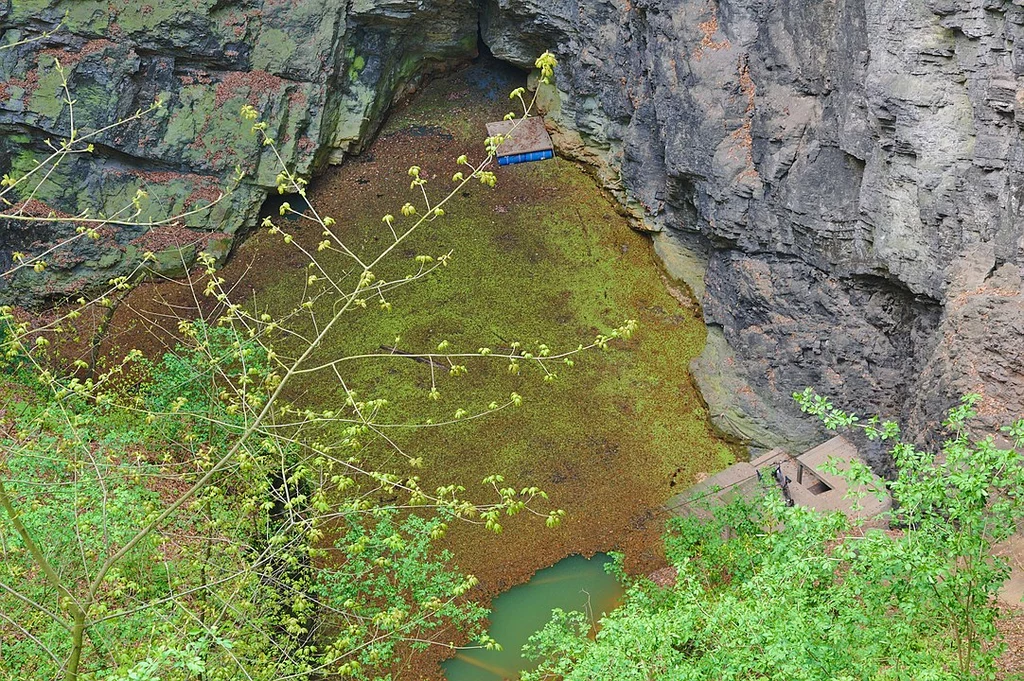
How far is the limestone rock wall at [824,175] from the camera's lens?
30.6 feet

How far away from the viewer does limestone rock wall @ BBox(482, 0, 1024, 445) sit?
9.31 meters

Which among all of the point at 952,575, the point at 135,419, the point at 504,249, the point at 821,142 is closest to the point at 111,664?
the point at 135,419

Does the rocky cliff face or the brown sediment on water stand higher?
the rocky cliff face

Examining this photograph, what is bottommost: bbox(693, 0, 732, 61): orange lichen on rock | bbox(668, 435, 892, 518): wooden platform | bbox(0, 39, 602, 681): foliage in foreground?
bbox(668, 435, 892, 518): wooden platform

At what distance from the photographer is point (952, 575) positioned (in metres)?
5.74

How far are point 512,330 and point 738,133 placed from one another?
4444mm

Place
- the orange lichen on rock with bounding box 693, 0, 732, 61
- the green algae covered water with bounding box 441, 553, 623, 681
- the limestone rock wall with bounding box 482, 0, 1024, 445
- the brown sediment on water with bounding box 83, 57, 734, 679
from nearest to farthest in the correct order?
the limestone rock wall with bounding box 482, 0, 1024, 445
the green algae covered water with bounding box 441, 553, 623, 681
the brown sediment on water with bounding box 83, 57, 734, 679
the orange lichen on rock with bounding box 693, 0, 732, 61

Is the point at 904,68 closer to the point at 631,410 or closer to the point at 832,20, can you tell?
the point at 832,20

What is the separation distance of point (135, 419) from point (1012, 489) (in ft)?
34.4

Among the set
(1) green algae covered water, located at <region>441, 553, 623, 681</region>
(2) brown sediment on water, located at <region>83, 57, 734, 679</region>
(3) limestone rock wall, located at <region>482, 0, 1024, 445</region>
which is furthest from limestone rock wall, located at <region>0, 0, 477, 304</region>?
(1) green algae covered water, located at <region>441, 553, 623, 681</region>

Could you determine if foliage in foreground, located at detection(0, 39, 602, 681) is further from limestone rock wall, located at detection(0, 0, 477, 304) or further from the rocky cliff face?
the rocky cliff face

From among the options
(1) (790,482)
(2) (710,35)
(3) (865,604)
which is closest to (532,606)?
(1) (790,482)

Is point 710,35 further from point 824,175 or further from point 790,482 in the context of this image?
point 790,482

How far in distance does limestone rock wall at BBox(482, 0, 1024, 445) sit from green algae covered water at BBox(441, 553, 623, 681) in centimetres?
304
